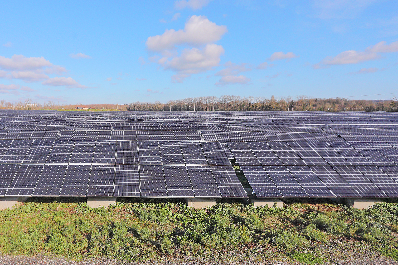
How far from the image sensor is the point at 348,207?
16.1 metres

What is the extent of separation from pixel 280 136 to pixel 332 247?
11712mm

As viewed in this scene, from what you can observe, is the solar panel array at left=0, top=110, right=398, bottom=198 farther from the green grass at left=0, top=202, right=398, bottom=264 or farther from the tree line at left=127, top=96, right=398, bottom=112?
the tree line at left=127, top=96, right=398, bottom=112

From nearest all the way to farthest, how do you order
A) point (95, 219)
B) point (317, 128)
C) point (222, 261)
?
point (222, 261)
point (95, 219)
point (317, 128)

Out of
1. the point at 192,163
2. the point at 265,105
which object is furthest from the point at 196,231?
the point at 265,105

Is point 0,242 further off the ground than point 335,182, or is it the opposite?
point 335,182

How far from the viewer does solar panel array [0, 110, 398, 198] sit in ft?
50.5

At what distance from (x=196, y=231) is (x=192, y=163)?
221 inches

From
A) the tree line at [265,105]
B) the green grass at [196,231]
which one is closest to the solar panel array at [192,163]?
the green grass at [196,231]

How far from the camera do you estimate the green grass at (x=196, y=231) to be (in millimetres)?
11148

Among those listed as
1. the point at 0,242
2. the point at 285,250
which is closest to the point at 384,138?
the point at 285,250

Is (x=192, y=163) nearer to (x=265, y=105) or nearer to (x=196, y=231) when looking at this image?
(x=196, y=231)

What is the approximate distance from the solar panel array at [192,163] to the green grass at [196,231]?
1068mm

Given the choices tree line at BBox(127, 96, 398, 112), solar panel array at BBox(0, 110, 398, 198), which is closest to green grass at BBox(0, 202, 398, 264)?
solar panel array at BBox(0, 110, 398, 198)

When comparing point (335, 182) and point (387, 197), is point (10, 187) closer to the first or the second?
point (335, 182)
